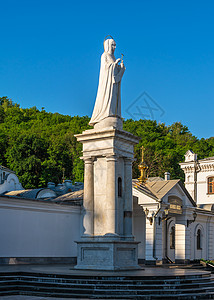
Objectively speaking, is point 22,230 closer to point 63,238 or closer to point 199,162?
point 63,238

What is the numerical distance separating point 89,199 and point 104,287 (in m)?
5.07

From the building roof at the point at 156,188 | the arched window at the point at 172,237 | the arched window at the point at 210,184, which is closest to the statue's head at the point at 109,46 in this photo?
the building roof at the point at 156,188

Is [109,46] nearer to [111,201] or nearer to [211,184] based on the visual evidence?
[111,201]

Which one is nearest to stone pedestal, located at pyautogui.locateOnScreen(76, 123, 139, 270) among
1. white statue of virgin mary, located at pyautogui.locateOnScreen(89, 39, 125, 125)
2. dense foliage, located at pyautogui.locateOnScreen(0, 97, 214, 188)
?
white statue of virgin mary, located at pyautogui.locateOnScreen(89, 39, 125, 125)

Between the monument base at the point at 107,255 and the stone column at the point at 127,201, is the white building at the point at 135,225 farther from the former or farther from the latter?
the stone column at the point at 127,201

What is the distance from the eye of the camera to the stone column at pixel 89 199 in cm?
1656

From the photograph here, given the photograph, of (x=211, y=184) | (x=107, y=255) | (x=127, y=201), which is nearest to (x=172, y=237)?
(x=127, y=201)

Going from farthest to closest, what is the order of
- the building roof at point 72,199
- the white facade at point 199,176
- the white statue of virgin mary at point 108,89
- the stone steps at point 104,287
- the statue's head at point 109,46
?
the white facade at point 199,176
the building roof at point 72,199
the statue's head at point 109,46
the white statue of virgin mary at point 108,89
the stone steps at point 104,287

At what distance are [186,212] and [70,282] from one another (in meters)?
15.4

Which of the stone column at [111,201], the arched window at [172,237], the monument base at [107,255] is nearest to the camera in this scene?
the monument base at [107,255]

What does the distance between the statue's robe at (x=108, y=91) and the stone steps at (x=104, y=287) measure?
6.80 metres

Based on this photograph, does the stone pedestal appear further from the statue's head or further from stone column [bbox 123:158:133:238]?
the statue's head

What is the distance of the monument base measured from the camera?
15.4 meters

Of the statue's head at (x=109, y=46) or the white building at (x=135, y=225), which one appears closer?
the statue's head at (x=109, y=46)
